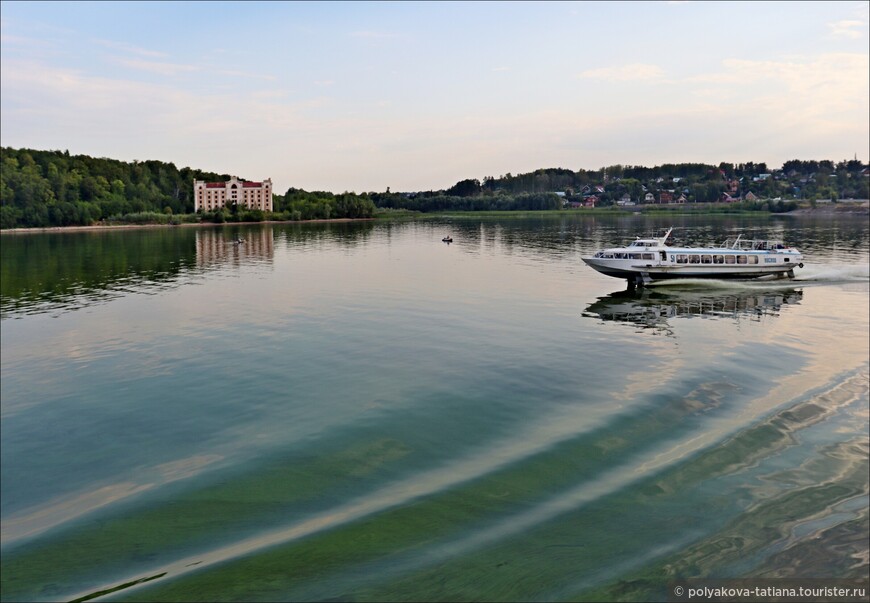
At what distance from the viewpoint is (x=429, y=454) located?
2264 cm

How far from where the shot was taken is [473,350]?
37375 mm

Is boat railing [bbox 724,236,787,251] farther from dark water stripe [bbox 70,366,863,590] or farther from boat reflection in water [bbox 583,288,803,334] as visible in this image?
dark water stripe [bbox 70,366,863,590]

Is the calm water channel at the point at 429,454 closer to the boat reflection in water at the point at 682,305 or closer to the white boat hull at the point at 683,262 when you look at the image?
the boat reflection in water at the point at 682,305

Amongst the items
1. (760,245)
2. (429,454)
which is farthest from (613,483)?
(760,245)

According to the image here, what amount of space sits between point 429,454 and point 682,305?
128 ft

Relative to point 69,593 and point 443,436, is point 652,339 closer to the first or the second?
point 443,436

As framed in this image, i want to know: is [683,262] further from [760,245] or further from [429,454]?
[429,454]

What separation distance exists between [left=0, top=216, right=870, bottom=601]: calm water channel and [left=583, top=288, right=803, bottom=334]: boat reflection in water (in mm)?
887

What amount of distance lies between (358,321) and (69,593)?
33636 millimetres

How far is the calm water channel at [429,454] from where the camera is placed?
15688 millimetres

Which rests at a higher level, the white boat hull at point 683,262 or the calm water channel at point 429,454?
the white boat hull at point 683,262

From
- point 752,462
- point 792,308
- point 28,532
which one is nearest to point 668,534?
point 752,462

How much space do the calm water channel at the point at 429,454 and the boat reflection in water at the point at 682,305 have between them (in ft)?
2.91

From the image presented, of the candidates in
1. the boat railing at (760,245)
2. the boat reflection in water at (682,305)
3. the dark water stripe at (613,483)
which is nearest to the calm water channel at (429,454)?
the dark water stripe at (613,483)
